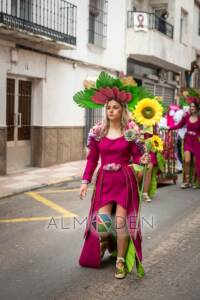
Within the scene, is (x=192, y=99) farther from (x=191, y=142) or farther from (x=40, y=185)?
(x=40, y=185)

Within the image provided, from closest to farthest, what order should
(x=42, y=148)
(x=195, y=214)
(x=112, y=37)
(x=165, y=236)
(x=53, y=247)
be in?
(x=53, y=247) → (x=165, y=236) → (x=195, y=214) → (x=42, y=148) → (x=112, y=37)

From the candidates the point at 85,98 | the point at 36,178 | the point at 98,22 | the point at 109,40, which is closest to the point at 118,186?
the point at 85,98

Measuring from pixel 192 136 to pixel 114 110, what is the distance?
5.75m

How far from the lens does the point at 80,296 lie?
431 centimetres

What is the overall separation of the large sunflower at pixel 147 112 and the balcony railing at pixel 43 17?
21.0 feet

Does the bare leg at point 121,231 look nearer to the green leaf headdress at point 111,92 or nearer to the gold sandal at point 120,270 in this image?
the gold sandal at point 120,270

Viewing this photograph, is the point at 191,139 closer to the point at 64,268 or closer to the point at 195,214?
the point at 195,214

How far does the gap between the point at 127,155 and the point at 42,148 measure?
875 cm

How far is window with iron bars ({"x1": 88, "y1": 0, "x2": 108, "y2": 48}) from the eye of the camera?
53.4ft

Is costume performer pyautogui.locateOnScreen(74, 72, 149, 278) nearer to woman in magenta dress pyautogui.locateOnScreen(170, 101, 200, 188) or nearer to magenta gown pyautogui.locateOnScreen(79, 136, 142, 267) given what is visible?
magenta gown pyautogui.locateOnScreen(79, 136, 142, 267)

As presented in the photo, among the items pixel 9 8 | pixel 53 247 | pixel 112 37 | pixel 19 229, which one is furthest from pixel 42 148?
pixel 53 247

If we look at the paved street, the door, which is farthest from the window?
the paved street

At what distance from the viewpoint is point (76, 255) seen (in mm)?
5523

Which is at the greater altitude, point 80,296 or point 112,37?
point 112,37
